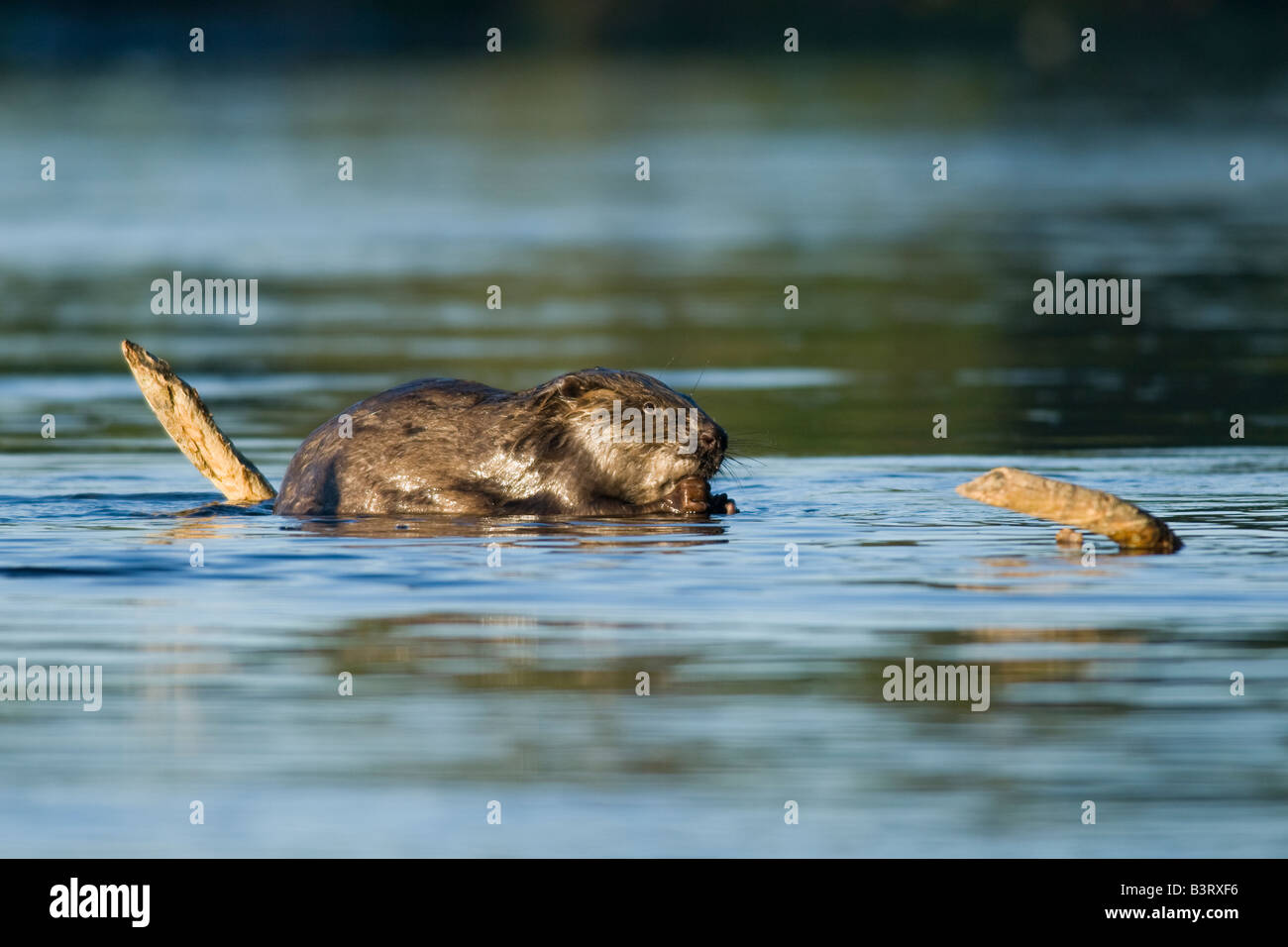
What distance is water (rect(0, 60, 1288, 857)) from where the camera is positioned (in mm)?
9023

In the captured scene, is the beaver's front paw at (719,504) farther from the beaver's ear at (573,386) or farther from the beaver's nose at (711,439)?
the beaver's ear at (573,386)

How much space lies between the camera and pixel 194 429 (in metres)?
15.4

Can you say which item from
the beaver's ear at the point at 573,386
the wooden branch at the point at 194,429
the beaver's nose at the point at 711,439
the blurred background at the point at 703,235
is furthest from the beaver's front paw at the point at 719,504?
the wooden branch at the point at 194,429

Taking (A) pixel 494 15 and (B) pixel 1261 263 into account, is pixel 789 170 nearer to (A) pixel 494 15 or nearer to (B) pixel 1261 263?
(B) pixel 1261 263

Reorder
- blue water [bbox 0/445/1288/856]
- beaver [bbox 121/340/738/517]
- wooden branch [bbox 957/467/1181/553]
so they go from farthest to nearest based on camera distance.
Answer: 1. beaver [bbox 121/340/738/517]
2. wooden branch [bbox 957/467/1181/553]
3. blue water [bbox 0/445/1288/856]

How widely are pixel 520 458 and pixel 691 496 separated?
3.47ft

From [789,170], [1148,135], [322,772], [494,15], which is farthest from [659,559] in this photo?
[494,15]

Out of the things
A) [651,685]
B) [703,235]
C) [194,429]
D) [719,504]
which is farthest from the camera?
[703,235]

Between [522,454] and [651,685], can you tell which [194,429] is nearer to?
[522,454]

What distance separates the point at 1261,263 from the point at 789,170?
53.8 ft

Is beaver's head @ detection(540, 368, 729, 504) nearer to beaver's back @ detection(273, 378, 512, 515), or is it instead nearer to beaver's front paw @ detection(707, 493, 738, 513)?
beaver's front paw @ detection(707, 493, 738, 513)

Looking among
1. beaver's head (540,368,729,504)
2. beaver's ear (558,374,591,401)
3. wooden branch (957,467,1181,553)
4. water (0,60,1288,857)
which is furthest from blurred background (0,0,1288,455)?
Result: wooden branch (957,467,1181,553)

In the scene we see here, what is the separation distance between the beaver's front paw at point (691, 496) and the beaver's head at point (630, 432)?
5 centimetres

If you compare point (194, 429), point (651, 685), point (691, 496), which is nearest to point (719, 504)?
point (691, 496)
